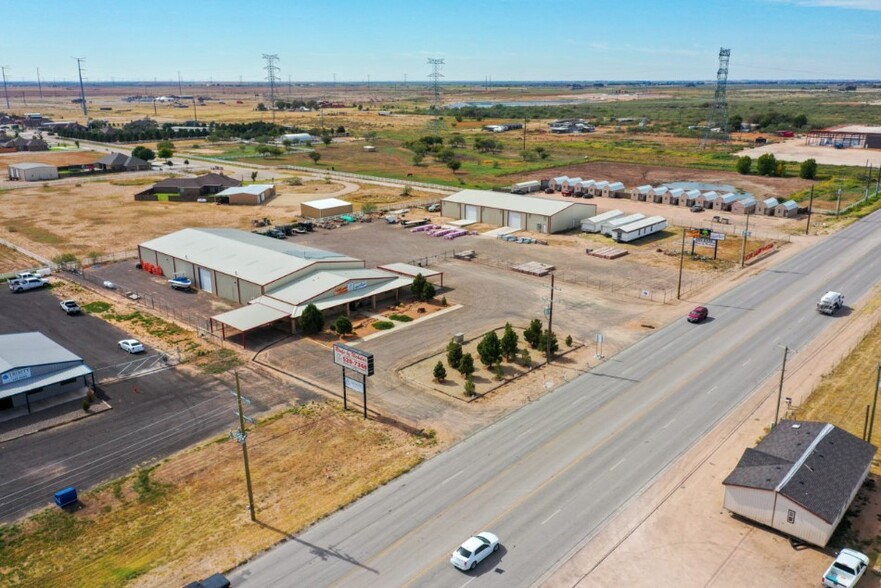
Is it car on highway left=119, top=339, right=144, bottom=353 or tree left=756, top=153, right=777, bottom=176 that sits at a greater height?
tree left=756, top=153, right=777, bottom=176

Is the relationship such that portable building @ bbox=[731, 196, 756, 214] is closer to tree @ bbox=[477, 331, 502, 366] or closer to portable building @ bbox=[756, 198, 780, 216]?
portable building @ bbox=[756, 198, 780, 216]

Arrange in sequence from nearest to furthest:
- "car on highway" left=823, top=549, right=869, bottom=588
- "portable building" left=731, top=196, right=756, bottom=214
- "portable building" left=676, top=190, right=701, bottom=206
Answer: "car on highway" left=823, top=549, right=869, bottom=588 < "portable building" left=731, top=196, right=756, bottom=214 < "portable building" left=676, top=190, right=701, bottom=206

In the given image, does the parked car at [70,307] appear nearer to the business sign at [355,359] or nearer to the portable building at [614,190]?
the business sign at [355,359]

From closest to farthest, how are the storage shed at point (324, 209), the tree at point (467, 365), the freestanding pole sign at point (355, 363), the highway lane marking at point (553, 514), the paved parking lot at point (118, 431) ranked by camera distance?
the highway lane marking at point (553, 514)
the paved parking lot at point (118, 431)
the freestanding pole sign at point (355, 363)
the tree at point (467, 365)
the storage shed at point (324, 209)

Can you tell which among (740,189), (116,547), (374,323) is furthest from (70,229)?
(740,189)

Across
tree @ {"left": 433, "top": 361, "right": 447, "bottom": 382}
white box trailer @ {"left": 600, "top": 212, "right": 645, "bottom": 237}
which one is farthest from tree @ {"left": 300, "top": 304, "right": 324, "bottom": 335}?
white box trailer @ {"left": 600, "top": 212, "right": 645, "bottom": 237}

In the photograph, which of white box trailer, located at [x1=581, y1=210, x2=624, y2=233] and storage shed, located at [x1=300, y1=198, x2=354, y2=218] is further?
storage shed, located at [x1=300, y1=198, x2=354, y2=218]

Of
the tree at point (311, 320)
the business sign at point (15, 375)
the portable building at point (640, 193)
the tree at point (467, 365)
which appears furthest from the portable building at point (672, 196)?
the business sign at point (15, 375)
